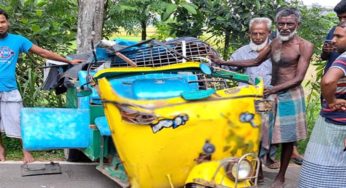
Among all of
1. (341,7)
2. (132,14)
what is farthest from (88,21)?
(341,7)

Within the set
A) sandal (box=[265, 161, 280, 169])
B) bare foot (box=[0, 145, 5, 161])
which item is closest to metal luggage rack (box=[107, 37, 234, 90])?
sandal (box=[265, 161, 280, 169])

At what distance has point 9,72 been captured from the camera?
593 centimetres

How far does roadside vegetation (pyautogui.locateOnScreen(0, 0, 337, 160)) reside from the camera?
283 inches

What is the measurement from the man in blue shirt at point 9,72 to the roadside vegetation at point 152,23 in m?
1.11

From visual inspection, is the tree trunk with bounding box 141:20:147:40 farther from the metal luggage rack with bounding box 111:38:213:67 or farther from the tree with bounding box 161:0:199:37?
the metal luggage rack with bounding box 111:38:213:67

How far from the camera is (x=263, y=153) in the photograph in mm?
5648

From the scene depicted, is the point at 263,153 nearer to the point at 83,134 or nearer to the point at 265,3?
the point at 83,134

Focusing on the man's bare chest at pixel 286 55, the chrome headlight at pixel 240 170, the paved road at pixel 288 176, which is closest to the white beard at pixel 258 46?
the man's bare chest at pixel 286 55

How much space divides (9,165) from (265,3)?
410 centimetres

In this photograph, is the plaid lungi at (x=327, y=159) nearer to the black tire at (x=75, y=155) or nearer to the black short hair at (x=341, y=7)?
the black short hair at (x=341, y=7)

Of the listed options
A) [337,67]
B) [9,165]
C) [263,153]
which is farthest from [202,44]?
[9,165]

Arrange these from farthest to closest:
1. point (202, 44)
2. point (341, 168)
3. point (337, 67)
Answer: point (202, 44) → point (341, 168) → point (337, 67)

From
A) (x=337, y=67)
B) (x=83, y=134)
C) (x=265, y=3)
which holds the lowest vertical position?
(x=83, y=134)

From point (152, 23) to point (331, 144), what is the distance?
14.5 feet
